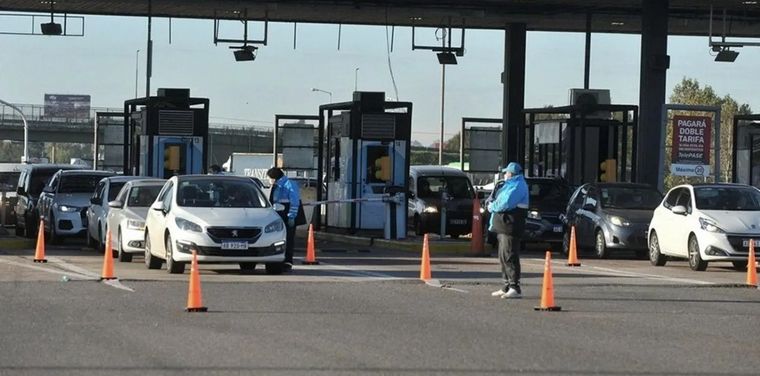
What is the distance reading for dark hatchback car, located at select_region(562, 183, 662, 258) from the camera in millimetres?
28441

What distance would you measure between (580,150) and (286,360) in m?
25.2

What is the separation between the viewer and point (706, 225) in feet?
82.0

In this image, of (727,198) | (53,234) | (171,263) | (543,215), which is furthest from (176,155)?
(171,263)

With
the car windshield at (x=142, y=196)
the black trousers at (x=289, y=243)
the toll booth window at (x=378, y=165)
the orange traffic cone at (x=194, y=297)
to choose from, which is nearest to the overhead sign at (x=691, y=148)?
the toll booth window at (x=378, y=165)

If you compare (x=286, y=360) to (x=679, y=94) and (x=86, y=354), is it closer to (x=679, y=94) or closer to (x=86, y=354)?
(x=86, y=354)

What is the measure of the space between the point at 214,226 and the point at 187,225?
427 mm

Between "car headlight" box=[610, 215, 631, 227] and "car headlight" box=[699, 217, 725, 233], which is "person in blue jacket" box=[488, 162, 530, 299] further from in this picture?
"car headlight" box=[610, 215, 631, 227]

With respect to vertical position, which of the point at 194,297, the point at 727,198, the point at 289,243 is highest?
the point at 727,198

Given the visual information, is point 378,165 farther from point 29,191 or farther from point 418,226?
Result: point 29,191

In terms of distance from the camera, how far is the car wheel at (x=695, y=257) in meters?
25.0

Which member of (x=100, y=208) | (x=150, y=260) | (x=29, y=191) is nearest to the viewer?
(x=150, y=260)

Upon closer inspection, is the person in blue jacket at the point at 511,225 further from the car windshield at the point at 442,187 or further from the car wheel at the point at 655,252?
the car windshield at the point at 442,187

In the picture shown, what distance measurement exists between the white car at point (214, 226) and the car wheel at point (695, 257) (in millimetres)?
7090

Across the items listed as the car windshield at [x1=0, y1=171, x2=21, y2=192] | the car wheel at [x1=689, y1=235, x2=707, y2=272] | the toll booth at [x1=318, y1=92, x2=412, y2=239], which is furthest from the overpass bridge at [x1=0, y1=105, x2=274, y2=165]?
the car wheel at [x1=689, y1=235, x2=707, y2=272]
